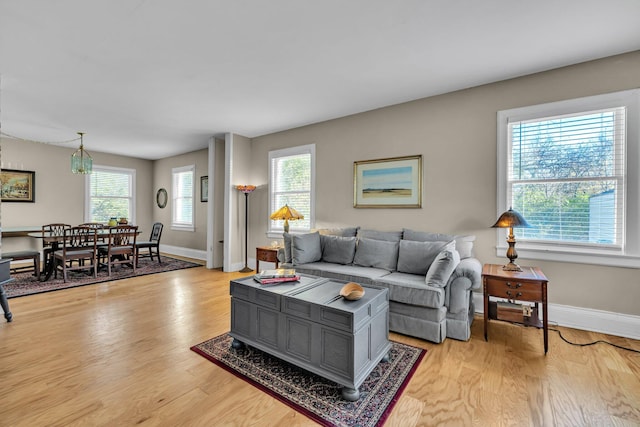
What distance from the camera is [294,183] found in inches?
195

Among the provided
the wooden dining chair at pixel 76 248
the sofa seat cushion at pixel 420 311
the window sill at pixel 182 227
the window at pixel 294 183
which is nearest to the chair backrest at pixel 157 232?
the window sill at pixel 182 227

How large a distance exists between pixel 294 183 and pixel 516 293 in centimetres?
348

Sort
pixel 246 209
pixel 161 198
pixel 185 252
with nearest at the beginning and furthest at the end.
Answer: pixel 246 209 → pixel 185 252 → pixel 161 198

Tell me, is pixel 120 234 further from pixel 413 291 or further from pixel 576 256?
pixel 576 256

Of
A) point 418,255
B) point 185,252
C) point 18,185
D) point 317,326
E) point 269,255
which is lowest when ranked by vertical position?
point 185,252

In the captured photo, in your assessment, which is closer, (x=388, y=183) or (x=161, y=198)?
(x=388, y=183)

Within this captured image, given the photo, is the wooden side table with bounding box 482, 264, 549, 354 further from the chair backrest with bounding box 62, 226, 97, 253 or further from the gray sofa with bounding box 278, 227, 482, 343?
the chair backrest with bounding box 62, 226, 97, 253

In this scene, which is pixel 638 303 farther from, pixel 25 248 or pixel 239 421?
pixel 25 248

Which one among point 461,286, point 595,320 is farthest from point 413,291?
point 595,320

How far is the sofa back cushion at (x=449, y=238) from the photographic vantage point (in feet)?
10.2

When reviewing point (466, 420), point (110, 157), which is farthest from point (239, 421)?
point (110, 157)

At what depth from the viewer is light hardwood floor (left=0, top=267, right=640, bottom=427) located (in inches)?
64.2

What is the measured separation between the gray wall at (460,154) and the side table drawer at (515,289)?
745 mm

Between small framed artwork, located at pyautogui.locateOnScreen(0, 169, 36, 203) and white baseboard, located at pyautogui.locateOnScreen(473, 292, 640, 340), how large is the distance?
885cm
